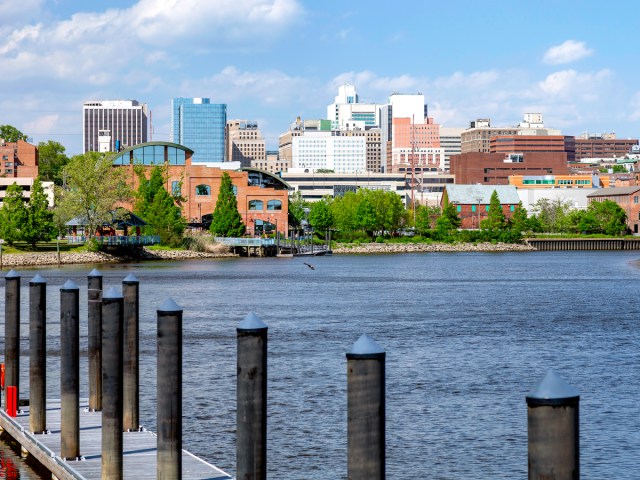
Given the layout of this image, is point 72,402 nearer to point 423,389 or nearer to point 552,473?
point 552,473

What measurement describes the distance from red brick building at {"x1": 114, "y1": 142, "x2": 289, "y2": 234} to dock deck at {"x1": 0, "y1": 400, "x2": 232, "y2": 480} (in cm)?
14115

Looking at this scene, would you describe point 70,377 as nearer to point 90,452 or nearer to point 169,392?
point 90,452

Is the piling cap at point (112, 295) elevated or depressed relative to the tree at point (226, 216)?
depressed

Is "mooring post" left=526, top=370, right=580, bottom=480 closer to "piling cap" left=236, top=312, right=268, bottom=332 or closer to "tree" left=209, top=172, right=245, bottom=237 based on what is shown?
"piling cap" left=236, top=312, right=268, bottom=332

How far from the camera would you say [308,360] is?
142 ft

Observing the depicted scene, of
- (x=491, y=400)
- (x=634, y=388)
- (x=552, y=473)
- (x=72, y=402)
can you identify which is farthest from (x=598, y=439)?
(x=552, y=473)

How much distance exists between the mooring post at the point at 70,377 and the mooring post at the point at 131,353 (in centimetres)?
184

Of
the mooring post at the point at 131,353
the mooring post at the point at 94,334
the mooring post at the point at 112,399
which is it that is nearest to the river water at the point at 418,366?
the mooring post at the point at 131,353

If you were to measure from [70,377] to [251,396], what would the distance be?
8143 millimetres

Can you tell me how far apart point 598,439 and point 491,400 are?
5665mm

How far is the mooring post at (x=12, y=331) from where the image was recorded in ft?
86.2

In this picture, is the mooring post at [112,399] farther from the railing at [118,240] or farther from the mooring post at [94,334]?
the railing at [118,240]

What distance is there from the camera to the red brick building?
16825 cm

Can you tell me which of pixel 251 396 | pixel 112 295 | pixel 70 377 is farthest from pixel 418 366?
pixel 251 396
